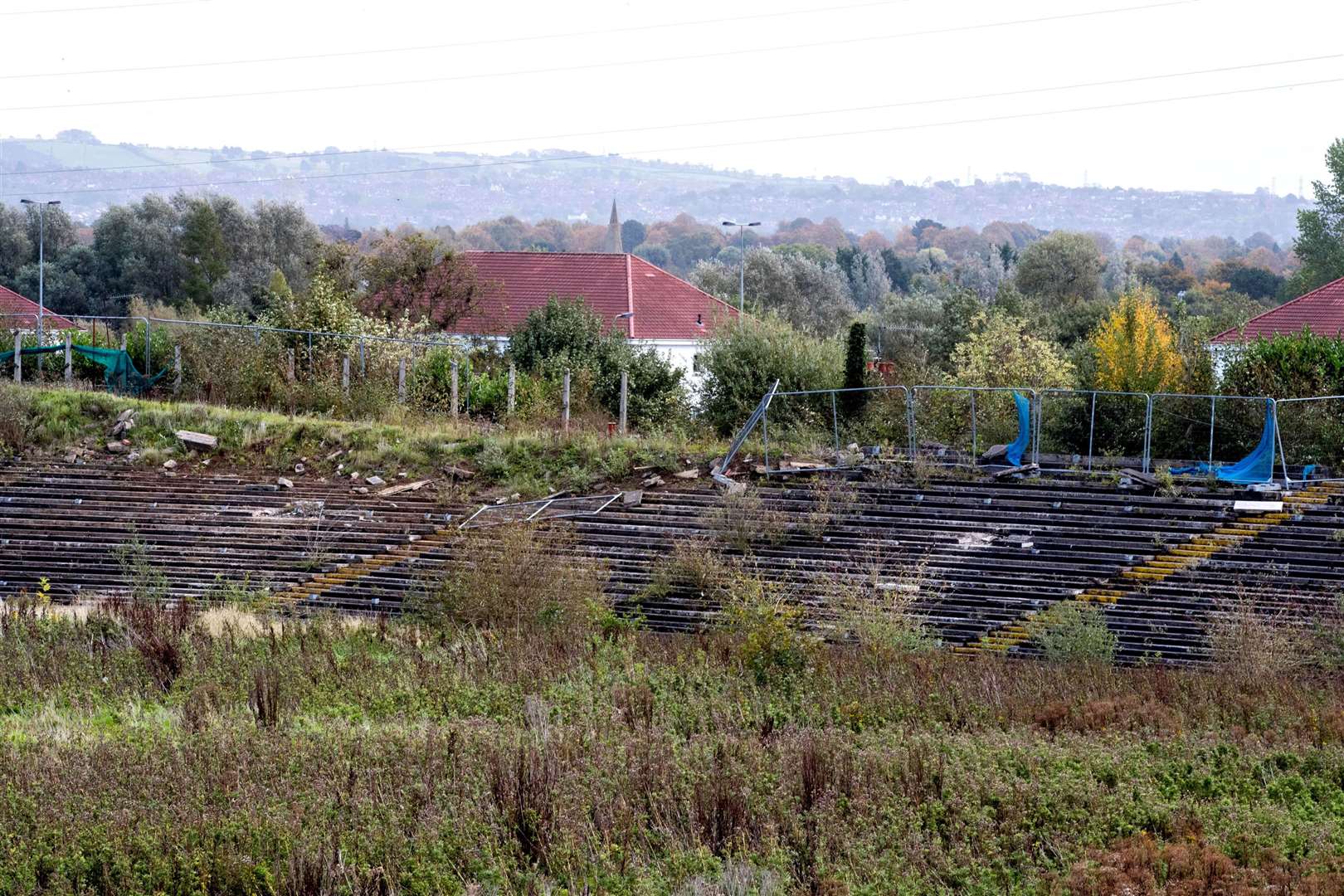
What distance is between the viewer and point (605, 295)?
4866 cm

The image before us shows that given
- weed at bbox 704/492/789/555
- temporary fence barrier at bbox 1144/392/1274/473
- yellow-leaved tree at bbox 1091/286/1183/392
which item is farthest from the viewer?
yellow-leaved tree at bbox 1091/286/1183/392

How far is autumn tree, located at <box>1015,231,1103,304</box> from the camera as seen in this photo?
247 ft

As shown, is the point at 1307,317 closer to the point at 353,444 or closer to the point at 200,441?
the point at 353,444

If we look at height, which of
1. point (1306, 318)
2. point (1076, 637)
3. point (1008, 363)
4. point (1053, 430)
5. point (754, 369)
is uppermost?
point (1306, 318)

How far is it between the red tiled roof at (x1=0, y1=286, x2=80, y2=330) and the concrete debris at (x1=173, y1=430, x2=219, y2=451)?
9.50m

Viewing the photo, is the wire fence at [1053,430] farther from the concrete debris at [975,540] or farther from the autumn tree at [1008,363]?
the autumn tree at [1008,363]

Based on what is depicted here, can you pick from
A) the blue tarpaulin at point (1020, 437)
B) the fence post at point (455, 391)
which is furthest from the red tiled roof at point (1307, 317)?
the fence post at point (455, 391)

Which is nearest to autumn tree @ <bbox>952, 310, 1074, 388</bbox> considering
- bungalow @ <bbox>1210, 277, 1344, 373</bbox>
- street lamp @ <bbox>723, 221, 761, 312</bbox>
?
bungalow @ <bbox>1210, 277, 1344, 373</bbox>

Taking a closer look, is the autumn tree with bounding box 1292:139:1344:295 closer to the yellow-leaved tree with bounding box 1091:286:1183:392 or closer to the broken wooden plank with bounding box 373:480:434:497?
the yellow-leaved tree with bounding box 1091:286:1183:392

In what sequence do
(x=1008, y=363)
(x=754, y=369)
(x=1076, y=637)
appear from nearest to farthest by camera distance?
(x=1076, y=637) → (x=754, y=369) → (x=1008, y=363)

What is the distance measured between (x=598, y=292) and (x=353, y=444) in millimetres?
24453

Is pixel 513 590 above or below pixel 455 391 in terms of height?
below

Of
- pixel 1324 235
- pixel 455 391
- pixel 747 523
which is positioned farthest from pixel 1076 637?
pixel 1324 235

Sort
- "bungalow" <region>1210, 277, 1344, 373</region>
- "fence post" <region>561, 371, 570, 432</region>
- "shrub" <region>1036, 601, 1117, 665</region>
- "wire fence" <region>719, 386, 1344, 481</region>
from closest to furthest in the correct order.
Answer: "shrub" <region>1036, 601, 1117, 665</region>, "wire fence" <region>719, 386, 1344, 481</region>, "fence post" <region>561, 371, 570, 432</region>, "bungalow" <region>1210, 277, 1344, 373</region>
